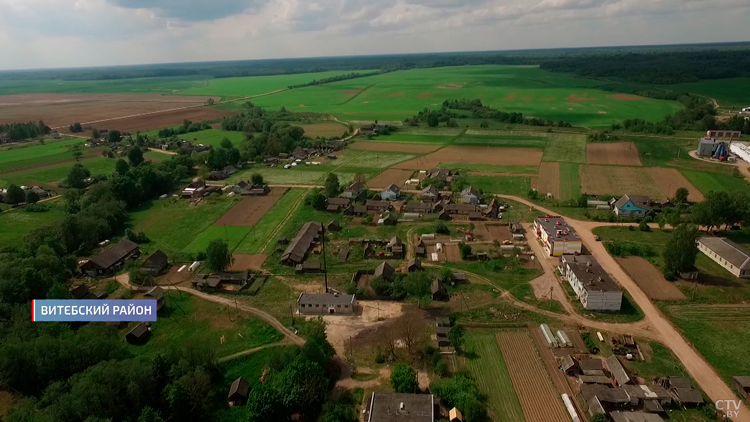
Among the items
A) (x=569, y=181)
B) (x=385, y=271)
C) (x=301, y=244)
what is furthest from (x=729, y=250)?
(x=301, y=244)

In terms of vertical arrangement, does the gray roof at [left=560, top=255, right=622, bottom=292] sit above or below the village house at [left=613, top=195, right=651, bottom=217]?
below

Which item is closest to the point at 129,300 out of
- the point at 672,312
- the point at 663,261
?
the point at 672,312

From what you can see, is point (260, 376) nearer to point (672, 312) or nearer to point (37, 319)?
point (37, 319)

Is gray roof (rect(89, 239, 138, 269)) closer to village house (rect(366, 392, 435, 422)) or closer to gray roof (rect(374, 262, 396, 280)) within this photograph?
gray roof (rect(374, 262, 396, 280))

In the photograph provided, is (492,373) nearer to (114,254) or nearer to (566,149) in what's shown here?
(114,254)

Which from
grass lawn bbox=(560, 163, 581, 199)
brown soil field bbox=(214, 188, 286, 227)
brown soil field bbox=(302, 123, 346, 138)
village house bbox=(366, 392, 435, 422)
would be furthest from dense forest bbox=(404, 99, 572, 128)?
village house bbox=(366, 392, 435, 422)

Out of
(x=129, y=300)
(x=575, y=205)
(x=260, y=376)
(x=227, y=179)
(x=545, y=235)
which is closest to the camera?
(x=260, y=376)
